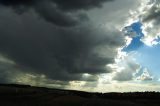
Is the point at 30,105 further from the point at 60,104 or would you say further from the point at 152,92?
the point at 152,92

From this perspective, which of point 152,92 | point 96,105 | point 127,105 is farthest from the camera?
point 152,92

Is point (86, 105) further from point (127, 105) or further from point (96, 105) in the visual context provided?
point (127, 105)

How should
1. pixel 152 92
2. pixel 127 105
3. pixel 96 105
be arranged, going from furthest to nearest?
pixel 152 92
pixel 127 105
pixel 96 105

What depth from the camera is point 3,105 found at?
107 metres

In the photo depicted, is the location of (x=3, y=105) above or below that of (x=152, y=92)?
below

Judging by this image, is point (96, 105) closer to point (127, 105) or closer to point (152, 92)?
point (127, 105)

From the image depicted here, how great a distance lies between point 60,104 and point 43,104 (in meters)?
5.70

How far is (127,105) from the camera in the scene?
371 ft

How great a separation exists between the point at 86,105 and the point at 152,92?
95.7 metres

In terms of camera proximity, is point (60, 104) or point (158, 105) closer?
point (60, 104)

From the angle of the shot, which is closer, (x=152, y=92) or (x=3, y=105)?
(x=3, y=105)

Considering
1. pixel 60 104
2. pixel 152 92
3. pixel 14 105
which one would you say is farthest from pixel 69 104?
pixel 152 92

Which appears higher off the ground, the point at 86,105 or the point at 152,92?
the point at 152,92

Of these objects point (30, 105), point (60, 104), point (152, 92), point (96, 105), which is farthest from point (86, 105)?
point (152, 92)
